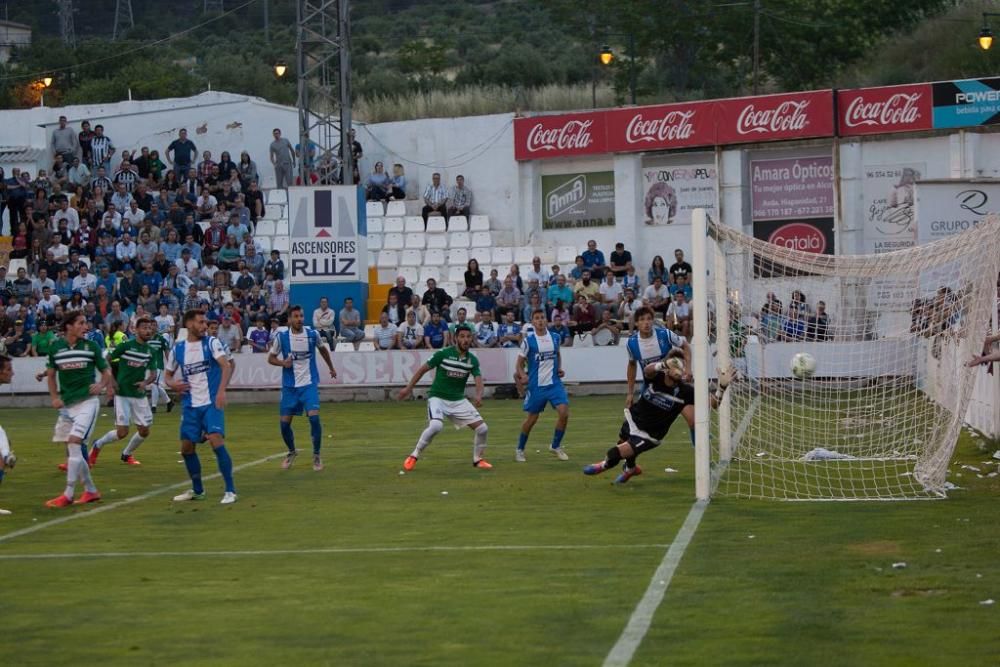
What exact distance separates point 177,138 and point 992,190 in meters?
23.5

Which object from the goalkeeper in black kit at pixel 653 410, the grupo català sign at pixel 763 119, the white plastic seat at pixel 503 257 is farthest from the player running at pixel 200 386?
the grupo català sign at pixel 763 119

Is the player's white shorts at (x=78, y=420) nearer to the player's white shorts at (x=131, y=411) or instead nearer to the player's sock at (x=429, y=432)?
the player's white shorts at (x=131, y=411)

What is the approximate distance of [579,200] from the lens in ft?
134

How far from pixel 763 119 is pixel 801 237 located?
124 inches

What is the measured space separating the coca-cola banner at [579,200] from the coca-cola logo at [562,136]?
2.98ft

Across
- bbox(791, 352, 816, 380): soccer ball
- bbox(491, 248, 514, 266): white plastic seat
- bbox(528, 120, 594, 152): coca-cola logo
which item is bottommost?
bbox(791, 352, 816, 380): soccer ball

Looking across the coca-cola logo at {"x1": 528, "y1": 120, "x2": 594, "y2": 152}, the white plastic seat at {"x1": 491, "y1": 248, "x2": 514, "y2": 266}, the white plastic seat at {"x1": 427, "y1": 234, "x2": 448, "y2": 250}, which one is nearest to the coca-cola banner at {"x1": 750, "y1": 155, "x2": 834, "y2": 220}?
the coca-cola logo at {"x1": 528, "y1": 120, "x2": 594, "y2": 152}

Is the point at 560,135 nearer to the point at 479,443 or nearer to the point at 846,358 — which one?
the point at 846,358

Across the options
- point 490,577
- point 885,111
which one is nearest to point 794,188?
point 885,111

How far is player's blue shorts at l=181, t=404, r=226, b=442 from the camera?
1491 cm

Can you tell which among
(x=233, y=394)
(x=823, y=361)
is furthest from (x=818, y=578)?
(x=233, y=394)

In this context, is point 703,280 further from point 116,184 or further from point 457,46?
point 457,46

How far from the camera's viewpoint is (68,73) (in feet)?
218

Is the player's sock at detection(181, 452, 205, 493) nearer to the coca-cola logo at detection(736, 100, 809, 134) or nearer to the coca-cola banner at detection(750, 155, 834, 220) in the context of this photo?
the coca-cola banner at detection(750, 155, 834, 220)
